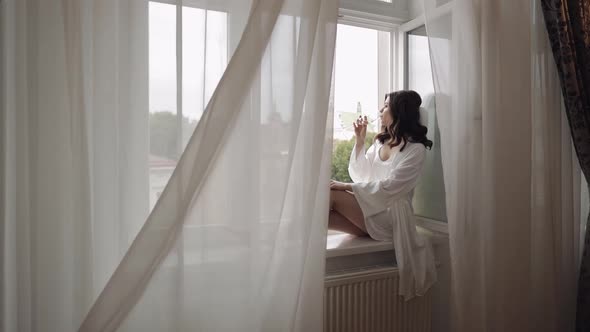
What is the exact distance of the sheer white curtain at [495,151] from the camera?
1.66 m

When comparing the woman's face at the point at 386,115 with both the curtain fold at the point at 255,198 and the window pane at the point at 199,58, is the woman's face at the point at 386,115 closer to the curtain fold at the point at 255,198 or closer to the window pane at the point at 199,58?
the curtain fold at the point at 255,198

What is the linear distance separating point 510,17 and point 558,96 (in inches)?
19.4

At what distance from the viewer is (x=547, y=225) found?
Answer: 6.09 feet

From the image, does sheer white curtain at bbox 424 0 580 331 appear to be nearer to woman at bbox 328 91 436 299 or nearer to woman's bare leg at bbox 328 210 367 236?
woman at bbox 328 91 436 299

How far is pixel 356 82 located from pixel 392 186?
0.66 m

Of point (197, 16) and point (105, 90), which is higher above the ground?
point (197, 16)

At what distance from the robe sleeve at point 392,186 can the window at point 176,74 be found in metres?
0.94

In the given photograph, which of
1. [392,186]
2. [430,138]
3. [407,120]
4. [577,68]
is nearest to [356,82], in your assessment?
[407,120]

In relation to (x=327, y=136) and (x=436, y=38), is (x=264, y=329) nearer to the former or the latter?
(x=327, y=136)

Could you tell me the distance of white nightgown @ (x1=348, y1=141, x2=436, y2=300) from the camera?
174 cm

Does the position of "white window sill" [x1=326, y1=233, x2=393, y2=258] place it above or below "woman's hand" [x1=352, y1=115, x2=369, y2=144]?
below

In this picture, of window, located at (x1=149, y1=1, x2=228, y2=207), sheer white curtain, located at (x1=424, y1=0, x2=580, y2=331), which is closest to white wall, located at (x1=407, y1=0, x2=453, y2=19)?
sheer white curtain, located at (x1=424, y1=0, x2=580, y2=331)

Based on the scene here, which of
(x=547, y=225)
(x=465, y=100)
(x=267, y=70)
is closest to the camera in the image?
(x=267, y=70)

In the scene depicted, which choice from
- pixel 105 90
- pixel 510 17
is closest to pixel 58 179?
pixel 105 90
